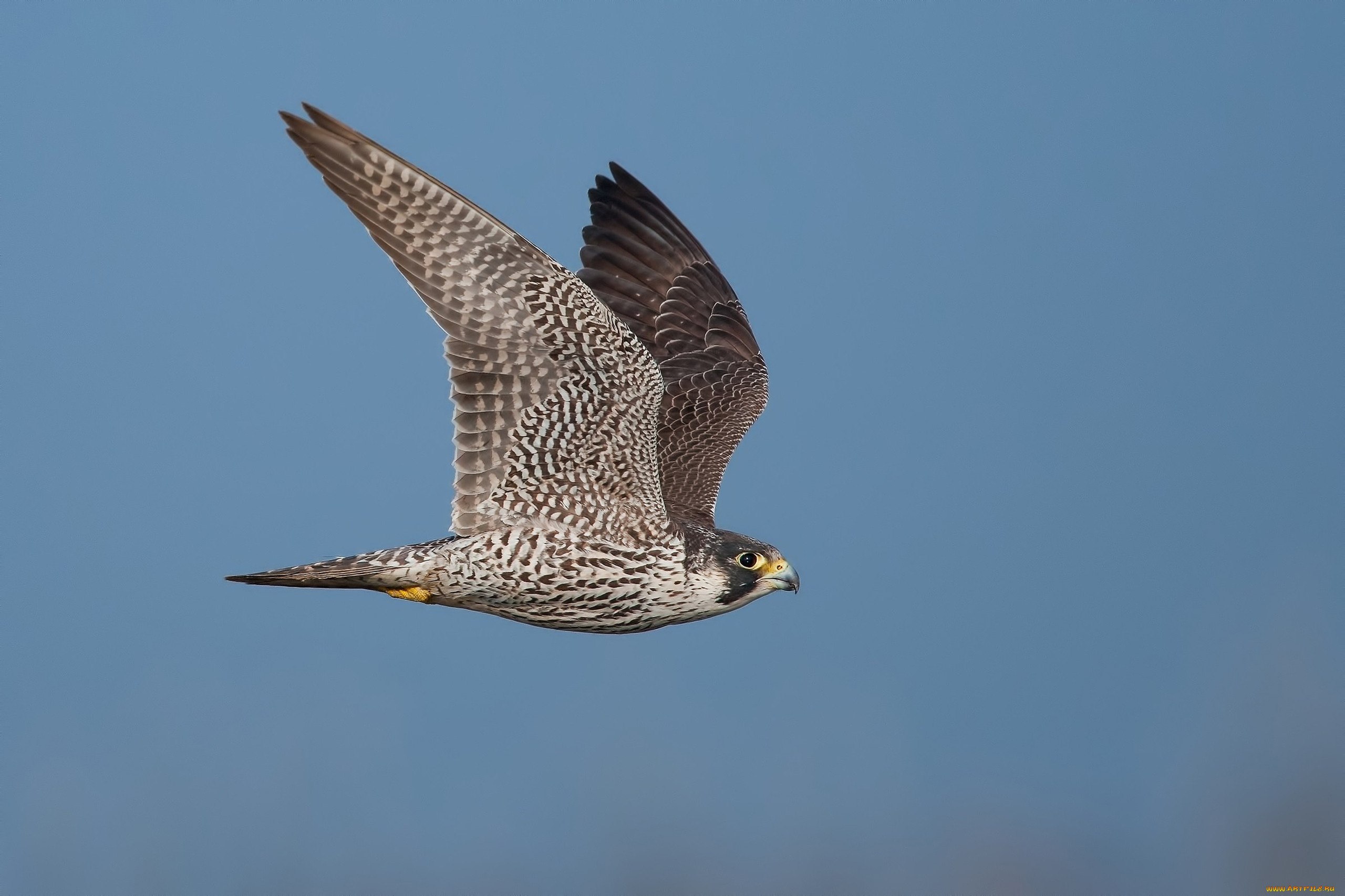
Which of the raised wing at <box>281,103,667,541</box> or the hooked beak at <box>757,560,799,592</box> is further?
the hooked beak at <box>757,560,799,592</box>

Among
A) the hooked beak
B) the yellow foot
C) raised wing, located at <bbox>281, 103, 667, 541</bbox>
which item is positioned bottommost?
the yellow foot

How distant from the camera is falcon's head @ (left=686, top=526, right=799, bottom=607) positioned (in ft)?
30.2

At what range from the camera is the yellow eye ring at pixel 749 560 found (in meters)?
9.22

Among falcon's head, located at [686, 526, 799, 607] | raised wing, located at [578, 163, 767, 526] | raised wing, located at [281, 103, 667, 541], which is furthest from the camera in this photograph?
raised wing, located at [578, 163, 767, 526]

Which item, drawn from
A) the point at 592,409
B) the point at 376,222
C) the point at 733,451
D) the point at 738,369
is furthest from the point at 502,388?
the point at 738,369

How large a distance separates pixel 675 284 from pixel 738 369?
38.9 inches

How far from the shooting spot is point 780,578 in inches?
369

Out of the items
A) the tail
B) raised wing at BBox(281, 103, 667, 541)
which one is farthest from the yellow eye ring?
the tail

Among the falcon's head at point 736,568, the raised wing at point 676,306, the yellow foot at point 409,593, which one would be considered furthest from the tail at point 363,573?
the raised wing at point 676,306

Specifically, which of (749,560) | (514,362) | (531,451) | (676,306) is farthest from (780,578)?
(676,306)

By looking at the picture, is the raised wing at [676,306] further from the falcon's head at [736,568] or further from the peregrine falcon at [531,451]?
the falcon's head at [736,568]

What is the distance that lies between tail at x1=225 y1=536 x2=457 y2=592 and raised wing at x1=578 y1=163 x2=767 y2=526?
9.51 ft

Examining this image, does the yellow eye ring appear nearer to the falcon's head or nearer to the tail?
the falcon's head

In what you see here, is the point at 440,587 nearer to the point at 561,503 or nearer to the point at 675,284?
the point at 561,503
